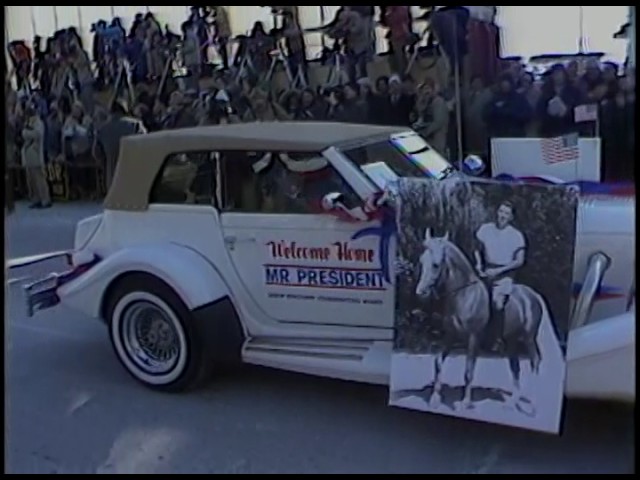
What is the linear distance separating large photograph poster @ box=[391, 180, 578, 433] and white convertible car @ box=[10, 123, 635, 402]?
0.26 meters

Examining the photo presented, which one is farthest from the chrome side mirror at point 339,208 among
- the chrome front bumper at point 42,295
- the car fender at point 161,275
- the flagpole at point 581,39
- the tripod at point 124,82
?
the tripod at point 124,82

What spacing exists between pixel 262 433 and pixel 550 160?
6.38 ft

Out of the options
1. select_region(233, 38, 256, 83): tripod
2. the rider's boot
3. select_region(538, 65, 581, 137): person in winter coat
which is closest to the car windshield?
the rider's boot

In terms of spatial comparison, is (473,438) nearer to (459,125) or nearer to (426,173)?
(426,173)

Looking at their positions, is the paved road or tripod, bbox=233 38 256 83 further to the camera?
tripod, bbox=233 38 256 83

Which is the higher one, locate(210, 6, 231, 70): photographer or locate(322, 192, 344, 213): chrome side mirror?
locate(210, 6, 231, 70): photographer

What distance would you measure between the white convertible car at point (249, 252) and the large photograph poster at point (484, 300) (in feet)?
0.86

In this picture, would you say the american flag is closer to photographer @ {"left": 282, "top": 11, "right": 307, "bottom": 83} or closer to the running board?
the running board

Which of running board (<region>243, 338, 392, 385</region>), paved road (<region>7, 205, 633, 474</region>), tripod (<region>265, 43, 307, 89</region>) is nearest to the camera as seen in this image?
paved road (<region>7, 205, 633, 474</region>)

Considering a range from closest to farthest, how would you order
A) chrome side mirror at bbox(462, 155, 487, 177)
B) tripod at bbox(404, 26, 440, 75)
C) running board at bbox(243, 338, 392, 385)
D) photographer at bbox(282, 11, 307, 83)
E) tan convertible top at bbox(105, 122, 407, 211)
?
1. running board at bbox(243, 338, 392, 385)
2. tan convertible top at bbox(105, 122, 407, 211)
3. chrome side mirror at bbox(462, 155, 487, 177)
4. tripod at bbox(404, 26, 440, 75)
5. photographer at bbox(282, 11, 307, 83)

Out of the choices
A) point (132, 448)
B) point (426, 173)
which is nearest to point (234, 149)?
point (426, 173)

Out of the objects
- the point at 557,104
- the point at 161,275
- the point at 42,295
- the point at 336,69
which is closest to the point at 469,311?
the point at 161,275

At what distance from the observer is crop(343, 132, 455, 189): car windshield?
13.7 feet
